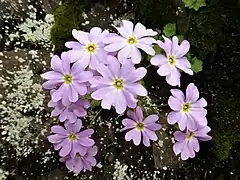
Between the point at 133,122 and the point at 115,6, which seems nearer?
the point at 133,122

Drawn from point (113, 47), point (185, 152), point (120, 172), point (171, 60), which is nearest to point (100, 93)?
point (113, 47)

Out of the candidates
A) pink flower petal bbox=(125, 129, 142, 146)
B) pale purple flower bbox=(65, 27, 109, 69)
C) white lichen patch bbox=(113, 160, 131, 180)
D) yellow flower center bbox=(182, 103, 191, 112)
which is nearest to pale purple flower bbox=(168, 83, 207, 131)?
yellow flower center bbox=(182, 103, 191, 112)

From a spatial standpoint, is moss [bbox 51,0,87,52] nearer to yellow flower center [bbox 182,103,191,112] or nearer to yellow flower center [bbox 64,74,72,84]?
yellow flower center [bbox 64,74,72,84]

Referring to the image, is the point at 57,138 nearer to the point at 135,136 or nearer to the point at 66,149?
the point at 66,149

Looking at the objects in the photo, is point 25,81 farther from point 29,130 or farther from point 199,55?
point 199,55

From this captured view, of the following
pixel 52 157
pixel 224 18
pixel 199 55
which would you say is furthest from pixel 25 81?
pixel 224 18
